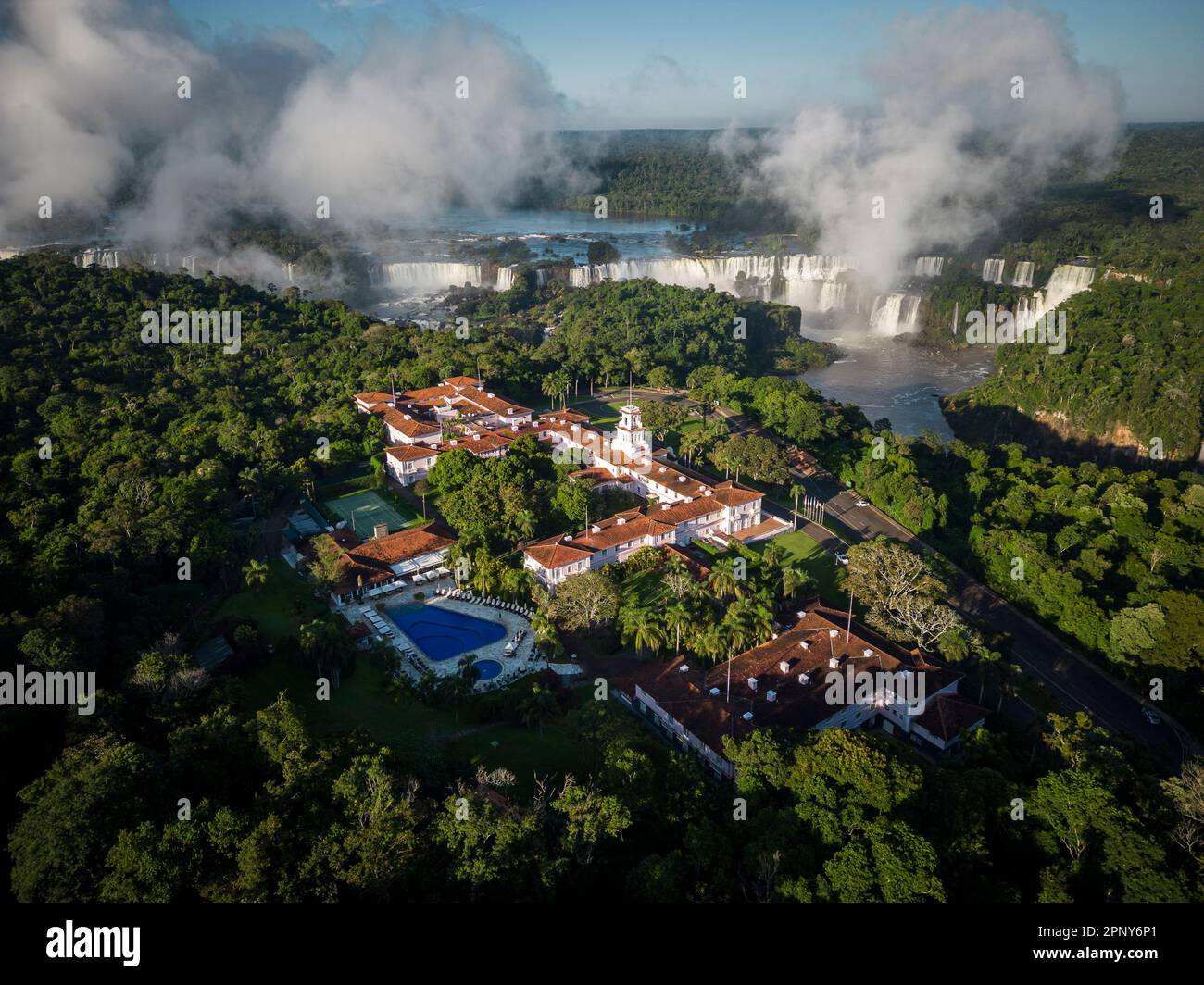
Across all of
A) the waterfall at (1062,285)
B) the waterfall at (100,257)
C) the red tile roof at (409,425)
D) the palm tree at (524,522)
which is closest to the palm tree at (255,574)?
the palm tree at (524,522)

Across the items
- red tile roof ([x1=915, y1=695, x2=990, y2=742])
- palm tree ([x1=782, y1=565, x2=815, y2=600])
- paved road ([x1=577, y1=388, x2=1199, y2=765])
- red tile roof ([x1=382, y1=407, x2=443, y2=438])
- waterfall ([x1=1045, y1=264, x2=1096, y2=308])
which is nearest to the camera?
red tile roof ([x1=915, y1=695, x2=990, y2=742])

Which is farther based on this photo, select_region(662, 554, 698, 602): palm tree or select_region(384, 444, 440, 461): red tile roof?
select_region(384, 444, 440, 461): red tile roof

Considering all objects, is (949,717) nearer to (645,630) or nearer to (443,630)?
(645,630)

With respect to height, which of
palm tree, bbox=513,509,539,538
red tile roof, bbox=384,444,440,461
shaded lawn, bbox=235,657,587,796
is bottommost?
shaded lawn, bbox=235,657,587,796

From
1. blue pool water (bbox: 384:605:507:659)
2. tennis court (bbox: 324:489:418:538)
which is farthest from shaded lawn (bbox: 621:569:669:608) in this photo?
tennis court (bbox: 324:489:418:538)

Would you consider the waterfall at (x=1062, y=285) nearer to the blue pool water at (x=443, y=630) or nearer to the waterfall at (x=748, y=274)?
the waterfall at (x=748, y=274)

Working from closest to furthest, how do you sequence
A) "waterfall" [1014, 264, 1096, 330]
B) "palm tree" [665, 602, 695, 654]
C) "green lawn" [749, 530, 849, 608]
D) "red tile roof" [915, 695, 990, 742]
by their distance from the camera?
"red tile roof" [915, 695, 990, 742] → "palm tree" [665, 602, 695, 654] → "green lawn" [749, 530, 849, 608] → "waterfall" [1014, 264, 1096, 330]

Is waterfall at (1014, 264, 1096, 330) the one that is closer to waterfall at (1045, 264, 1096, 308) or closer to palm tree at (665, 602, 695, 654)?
waterfall at (1045, 264, 1096, 308)

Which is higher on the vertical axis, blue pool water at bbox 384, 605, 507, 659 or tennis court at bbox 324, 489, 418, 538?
tennis court at bbox 324, 489, 418, 538
